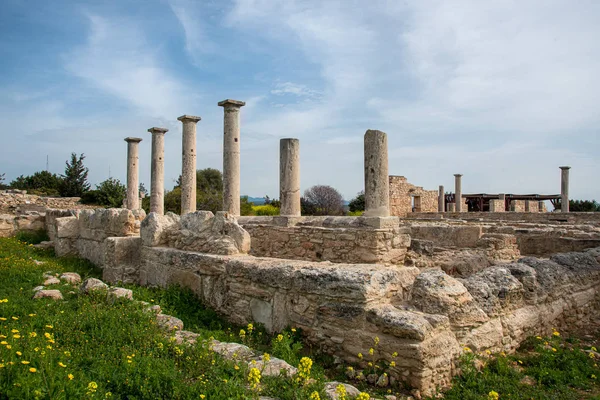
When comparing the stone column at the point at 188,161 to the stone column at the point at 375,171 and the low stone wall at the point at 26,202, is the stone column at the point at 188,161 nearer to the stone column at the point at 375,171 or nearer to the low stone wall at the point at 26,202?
the stone column at the point at 375,171

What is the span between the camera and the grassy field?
114 inches

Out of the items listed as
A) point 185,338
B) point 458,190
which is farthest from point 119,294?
point 458,190

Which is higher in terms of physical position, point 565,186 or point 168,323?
point 565,186

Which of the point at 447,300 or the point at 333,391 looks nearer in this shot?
the point at 333,391

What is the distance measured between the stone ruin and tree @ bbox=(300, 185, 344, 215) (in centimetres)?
2169

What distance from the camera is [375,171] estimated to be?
9.77 metres

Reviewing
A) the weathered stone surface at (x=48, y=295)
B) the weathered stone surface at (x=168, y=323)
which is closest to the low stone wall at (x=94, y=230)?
the weathered stone surface at (x=48, y=295)

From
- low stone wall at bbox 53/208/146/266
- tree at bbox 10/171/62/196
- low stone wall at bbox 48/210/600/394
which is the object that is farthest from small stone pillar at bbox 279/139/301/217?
tree at bbox 10/171/62/196

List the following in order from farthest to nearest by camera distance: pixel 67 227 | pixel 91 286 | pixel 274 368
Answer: pixel 67 227, pixel 91 286, pixel 274 368

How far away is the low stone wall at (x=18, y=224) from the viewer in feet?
39.2

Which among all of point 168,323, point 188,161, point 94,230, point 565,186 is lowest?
point 168,323

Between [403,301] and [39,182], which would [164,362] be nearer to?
[403,301]

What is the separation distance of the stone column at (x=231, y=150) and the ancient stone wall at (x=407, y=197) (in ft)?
54.3

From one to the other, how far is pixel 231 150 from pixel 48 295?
10.3 metres
